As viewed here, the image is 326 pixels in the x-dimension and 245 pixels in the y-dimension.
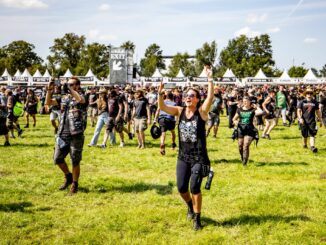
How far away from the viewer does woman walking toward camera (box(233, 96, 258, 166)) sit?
952cm

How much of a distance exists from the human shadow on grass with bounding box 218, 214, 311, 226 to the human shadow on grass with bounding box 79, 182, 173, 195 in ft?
6.01

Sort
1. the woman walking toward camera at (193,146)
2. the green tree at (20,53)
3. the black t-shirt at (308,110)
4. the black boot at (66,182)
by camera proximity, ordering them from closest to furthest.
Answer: the woman walking toward camera at (193,146)
the black boot at (66,182)
the black t-shirt at (308,110)
the green tree at (20,53)

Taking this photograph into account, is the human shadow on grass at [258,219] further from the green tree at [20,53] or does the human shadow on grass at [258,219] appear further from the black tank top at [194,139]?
the green tree at [20,53]

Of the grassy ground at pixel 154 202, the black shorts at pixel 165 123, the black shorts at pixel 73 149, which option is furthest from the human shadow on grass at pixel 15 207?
the black shorts at pixel 165 123

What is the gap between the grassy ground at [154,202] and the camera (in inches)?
211

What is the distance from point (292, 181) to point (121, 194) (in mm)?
3937

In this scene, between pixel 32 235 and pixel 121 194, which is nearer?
pixel 32 235

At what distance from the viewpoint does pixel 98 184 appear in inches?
316

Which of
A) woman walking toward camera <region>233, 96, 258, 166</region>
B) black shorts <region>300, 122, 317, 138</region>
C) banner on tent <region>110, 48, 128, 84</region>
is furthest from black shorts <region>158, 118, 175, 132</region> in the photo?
banner on tent <region>110, 48, 128, 84</region>

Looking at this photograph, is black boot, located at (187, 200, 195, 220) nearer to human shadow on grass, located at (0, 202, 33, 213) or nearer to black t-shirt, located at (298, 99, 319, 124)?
human shadow on grass, located at (0, 202, 33, 213)

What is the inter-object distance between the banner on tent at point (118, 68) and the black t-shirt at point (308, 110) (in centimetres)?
2003

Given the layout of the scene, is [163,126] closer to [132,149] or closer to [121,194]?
[132,149]

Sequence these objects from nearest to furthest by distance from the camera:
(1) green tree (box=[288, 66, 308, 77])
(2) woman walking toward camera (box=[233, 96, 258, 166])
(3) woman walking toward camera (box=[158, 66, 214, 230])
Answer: (3) woman walking toward camera (box=[158, 66, 214, 230])
(2) woman walking toward camera (box=[233, 96, 258, 166])
(1) green tree (box=[288, 66, 308, 77])

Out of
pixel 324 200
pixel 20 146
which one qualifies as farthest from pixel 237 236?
pixel 20 146
